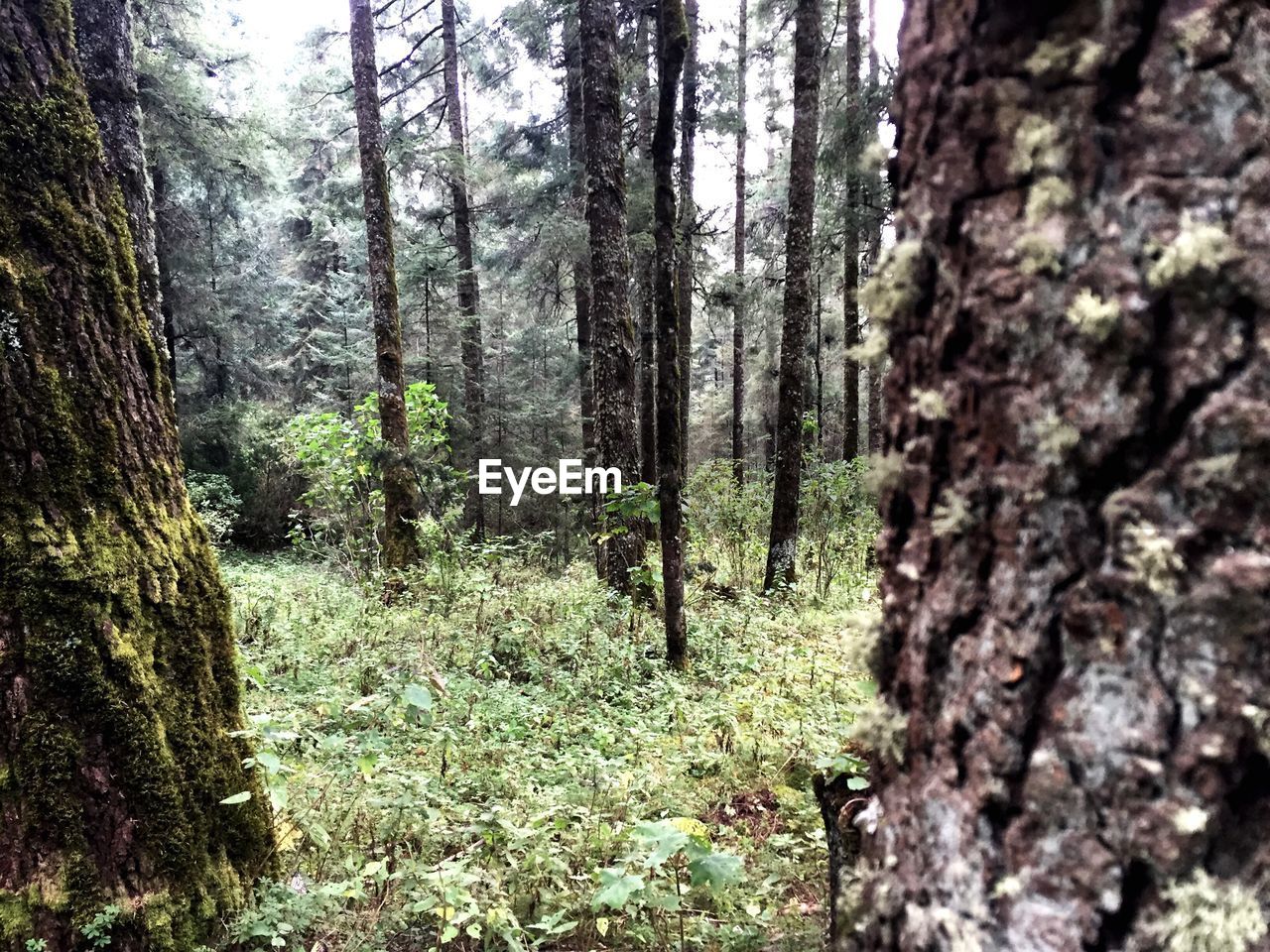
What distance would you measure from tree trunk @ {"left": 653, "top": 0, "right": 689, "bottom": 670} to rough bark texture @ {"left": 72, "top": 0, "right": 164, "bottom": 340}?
379cm

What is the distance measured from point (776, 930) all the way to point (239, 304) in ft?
60.6

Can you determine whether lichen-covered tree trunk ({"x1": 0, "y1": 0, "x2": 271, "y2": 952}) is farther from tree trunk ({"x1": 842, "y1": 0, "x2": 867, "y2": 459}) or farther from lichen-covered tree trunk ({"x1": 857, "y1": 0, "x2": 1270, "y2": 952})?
tree trunk ({"x1": 842, "y1": 0, "x2": 867, "y2": 459})

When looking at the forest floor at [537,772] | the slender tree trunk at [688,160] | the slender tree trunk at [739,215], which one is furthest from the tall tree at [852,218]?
the forest floor at [537,772]

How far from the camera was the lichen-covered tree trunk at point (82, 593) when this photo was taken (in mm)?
2254

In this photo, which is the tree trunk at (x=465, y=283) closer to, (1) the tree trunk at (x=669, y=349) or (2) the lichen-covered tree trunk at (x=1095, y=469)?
(1) the tree trunk at (x=669, y=349)

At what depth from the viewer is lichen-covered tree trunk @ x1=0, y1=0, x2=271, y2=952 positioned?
88.7 inches

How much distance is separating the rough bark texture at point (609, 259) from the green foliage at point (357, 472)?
8.44ft

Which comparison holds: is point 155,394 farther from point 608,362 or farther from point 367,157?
point 367,157

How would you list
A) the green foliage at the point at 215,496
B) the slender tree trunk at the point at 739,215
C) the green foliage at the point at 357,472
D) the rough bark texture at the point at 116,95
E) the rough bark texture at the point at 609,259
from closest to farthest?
the rough bark texture at the point at 116,95 < the rough bark texture at the point at 609,259 < the green foliage at the point at 357,472 < the green foliage at the point at 215,496 < the slender tree trunk at the point at 739,215

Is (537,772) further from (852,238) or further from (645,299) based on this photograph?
(645,299)

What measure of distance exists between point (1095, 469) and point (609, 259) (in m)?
6.95

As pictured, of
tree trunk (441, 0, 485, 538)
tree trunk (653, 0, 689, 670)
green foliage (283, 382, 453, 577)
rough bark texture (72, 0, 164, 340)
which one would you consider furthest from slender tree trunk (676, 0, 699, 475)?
rough bark texture (72, 0, 164, 340)

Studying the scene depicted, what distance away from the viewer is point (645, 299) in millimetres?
13367

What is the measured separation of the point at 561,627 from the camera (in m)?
6.61
